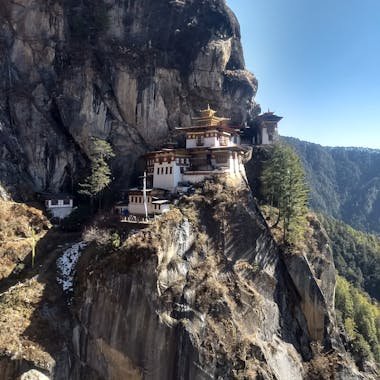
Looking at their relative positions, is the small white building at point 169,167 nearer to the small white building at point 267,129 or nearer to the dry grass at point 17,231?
the dry grass at point 17,231

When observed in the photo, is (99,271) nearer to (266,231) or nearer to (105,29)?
(266,231)

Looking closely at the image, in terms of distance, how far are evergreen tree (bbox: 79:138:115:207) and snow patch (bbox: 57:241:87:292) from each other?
816 centimetres

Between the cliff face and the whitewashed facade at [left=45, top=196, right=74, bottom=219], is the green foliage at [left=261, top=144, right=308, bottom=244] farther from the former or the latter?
the whitewashed facade at [left=45, top=196, right=74, bottom=219]

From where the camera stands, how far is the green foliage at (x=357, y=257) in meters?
101

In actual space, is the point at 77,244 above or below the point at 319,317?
above

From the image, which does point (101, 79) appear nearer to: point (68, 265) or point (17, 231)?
point (17, 231)

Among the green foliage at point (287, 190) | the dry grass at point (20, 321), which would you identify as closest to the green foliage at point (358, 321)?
the green foliage at point (287, 190)

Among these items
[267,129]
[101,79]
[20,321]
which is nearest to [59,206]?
[20,321]

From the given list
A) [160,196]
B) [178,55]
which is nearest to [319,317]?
[160,196]

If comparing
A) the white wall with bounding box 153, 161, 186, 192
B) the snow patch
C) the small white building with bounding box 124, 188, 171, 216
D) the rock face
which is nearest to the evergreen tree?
the rock face

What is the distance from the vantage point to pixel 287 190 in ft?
148

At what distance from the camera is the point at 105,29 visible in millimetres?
53656

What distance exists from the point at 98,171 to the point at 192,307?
21.5 meters

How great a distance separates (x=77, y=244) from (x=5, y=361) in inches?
537
